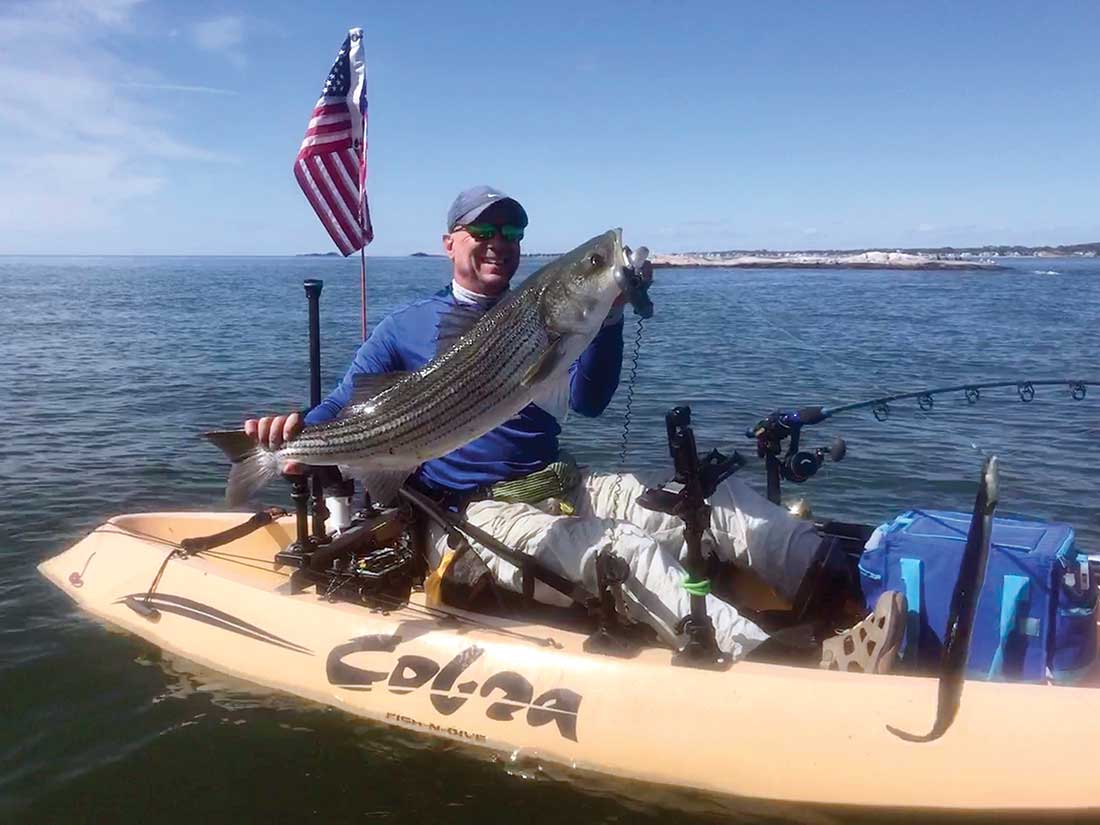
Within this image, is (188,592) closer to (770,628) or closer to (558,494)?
(558,494)

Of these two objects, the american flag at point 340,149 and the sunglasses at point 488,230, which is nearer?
the sunglasses at point 488,230

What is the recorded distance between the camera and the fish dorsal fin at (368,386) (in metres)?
4.70

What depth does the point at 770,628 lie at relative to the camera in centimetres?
513

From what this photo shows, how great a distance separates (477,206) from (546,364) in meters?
1.42

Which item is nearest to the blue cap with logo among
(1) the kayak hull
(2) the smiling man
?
(2) the smiling man

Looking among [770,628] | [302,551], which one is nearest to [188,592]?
[302,551]

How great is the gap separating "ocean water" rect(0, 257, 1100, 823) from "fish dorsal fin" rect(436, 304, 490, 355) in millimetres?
2424

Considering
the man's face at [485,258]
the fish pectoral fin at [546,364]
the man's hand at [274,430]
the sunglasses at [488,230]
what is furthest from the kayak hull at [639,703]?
the sunglasses at [488,230]

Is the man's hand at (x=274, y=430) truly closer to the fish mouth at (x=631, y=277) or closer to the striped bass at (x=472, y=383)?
the striped bass at (x=472, y=383)

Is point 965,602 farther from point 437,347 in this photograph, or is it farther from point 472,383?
point 437,347

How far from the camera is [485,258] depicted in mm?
5191

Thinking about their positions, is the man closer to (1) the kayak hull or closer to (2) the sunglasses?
(2) the sunglasses

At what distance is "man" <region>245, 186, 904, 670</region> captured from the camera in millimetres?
4723

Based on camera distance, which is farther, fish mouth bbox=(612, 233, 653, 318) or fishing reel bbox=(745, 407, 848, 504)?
fishing reel bbox=(745, 407, 848, 504)
